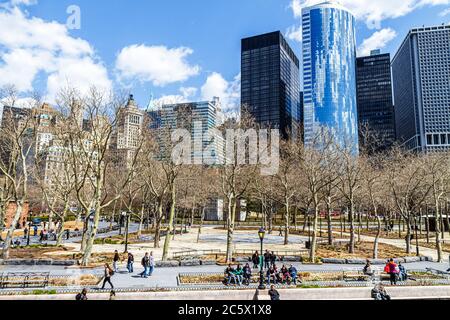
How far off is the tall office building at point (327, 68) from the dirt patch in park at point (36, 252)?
155m

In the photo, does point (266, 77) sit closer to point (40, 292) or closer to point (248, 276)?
point (248, 276)

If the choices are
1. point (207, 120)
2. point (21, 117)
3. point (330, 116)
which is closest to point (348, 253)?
point (207, 120)

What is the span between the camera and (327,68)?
563 ft

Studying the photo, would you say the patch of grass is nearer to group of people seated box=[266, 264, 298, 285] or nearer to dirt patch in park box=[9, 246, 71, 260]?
dirt patch in park box=[9, 246, 71, 260]

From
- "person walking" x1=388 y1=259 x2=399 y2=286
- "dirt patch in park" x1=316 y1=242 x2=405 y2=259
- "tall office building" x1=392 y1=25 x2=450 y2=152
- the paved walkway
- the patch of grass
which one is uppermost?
"tall office building" x1=392 y1=25 x2=450 y2=152

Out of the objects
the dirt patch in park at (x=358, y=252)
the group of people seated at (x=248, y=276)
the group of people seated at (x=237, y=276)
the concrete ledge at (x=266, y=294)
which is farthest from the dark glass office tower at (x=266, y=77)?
the concrete ledge at (x=266, y=294)

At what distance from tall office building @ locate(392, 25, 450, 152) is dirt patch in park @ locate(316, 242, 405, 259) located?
508ft

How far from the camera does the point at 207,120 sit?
126ft

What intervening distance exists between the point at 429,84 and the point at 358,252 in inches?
7038

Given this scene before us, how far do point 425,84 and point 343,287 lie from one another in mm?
191848

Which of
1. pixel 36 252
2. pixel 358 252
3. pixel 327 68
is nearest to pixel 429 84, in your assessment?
pixel 327 68

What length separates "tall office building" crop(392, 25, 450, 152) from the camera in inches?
6526

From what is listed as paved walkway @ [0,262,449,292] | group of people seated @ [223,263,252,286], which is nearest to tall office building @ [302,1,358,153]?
paved walkway @ [0,262,449,292]
